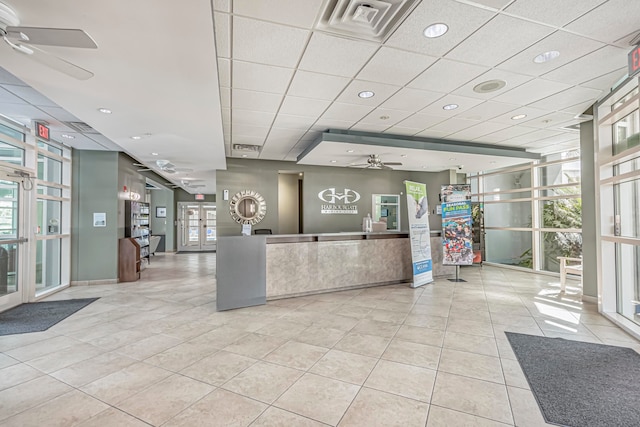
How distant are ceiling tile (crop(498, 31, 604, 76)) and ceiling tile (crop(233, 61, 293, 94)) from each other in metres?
2.59

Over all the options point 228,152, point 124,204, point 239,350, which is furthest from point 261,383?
point 124,204

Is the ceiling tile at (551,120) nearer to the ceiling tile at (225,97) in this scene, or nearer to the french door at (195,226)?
the ceiling tile at (225,97)

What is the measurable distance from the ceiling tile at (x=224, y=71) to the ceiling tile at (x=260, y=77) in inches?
2.6

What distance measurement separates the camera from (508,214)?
9359 millimetres

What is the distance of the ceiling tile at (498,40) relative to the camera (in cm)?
281

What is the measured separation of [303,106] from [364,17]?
2.14 metres

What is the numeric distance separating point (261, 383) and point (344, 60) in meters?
3.40

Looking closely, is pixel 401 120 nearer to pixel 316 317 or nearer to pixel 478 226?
pixel 316 317

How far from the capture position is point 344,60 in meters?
3.38

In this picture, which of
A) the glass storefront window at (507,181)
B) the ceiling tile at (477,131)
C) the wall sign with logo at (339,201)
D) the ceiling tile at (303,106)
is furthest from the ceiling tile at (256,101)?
the glass storefront window at (507,181)

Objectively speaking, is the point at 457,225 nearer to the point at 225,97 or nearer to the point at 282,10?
the point at 225,97

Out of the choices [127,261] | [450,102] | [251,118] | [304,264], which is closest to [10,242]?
[127,261]

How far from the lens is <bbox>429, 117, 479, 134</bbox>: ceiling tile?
5555 mm

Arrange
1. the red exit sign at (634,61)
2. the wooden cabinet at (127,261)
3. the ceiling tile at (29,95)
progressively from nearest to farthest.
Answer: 1. the red exit sign at (634,61)
2. the ceiling tile at (29,95)
3. the wooden cabinet at (127,261)
